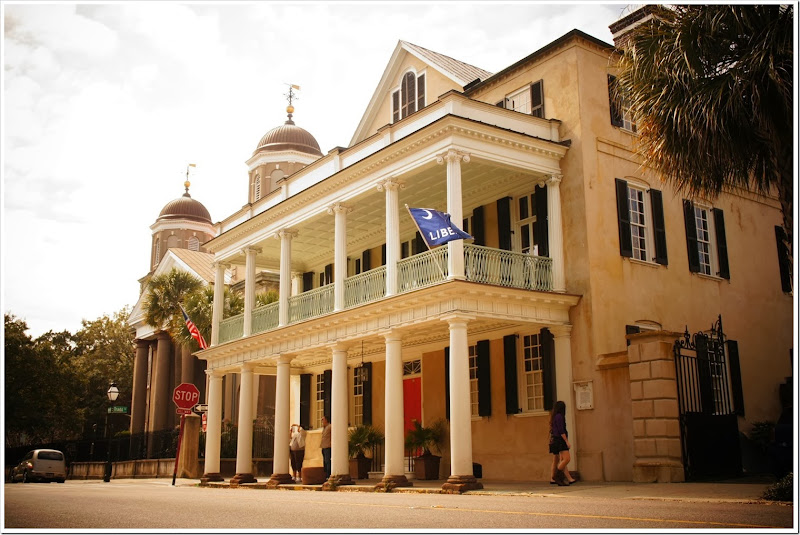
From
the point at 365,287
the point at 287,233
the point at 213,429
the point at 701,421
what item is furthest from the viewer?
Answer: the point at 213,429

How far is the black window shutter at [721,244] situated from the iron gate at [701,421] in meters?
4.61

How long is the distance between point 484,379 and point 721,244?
23.1 ft

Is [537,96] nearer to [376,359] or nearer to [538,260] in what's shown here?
[538,260]

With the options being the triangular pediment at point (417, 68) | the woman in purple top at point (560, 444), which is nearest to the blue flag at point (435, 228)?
the woman in purple top at point (560, 444)

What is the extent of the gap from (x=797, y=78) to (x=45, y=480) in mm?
30410

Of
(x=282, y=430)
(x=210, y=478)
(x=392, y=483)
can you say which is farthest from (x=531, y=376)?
(x=210, y=478)

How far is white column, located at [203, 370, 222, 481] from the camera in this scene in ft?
81.7

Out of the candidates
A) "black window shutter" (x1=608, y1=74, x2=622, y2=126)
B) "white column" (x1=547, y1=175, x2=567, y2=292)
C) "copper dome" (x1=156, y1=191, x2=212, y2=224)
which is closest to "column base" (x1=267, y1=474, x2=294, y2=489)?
"white column" (x1=547, y1=175, x2=567, y2=292)

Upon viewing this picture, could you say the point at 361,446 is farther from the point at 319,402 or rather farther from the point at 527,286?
the point at 527,286

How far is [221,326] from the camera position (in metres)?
26.5

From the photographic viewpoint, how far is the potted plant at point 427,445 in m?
20.5

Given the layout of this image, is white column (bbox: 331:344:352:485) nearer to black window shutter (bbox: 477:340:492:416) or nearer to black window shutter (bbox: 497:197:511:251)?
black window shutter (bbox: 477:340:492:416)

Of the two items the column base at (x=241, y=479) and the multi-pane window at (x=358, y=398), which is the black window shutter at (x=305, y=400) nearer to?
the multi-pane window at (x=358, y=398)

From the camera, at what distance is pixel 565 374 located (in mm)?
17906
